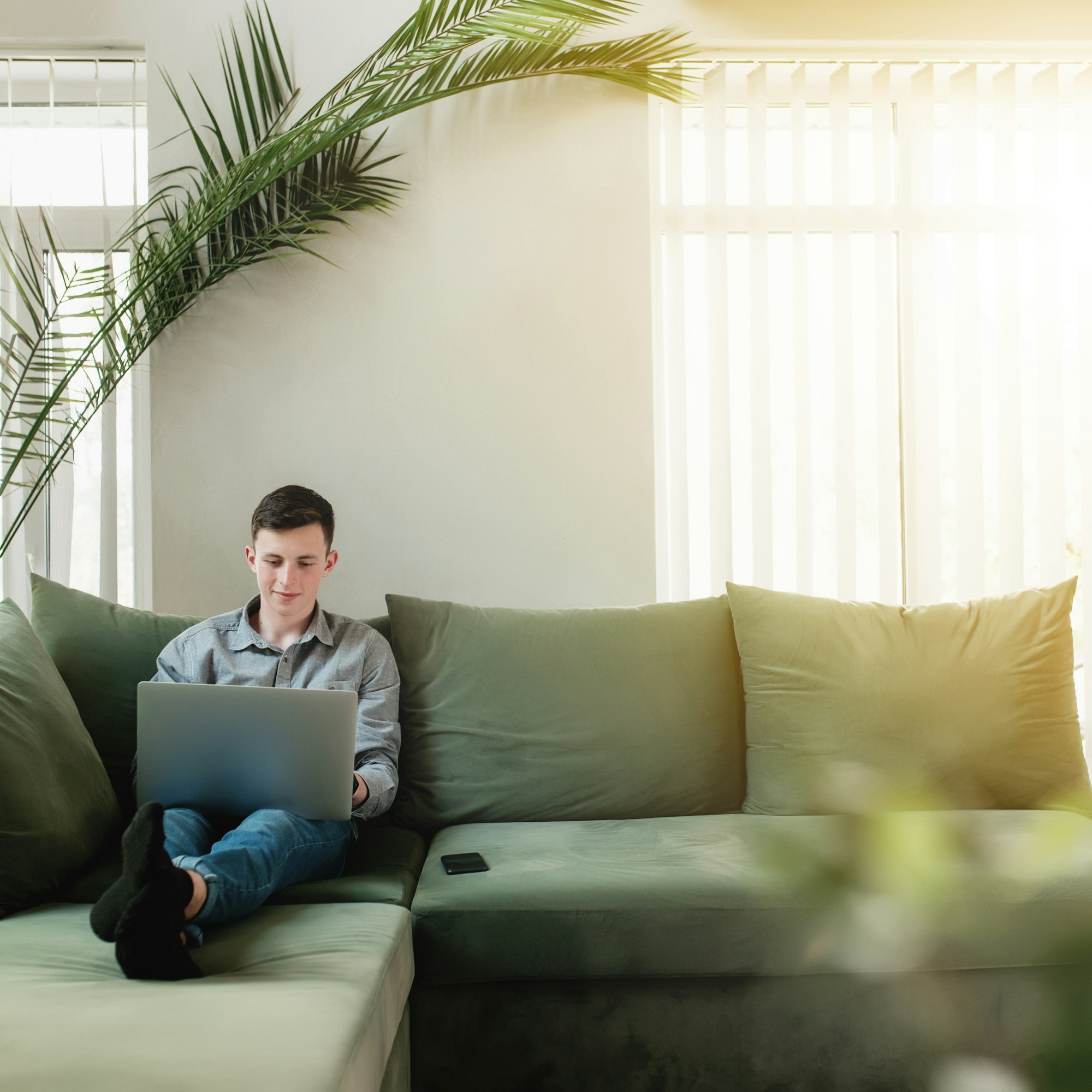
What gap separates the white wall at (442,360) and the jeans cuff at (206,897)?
1.23 meters

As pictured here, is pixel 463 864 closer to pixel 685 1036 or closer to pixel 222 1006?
pixel 685 1036

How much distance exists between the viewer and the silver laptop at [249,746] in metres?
1.41

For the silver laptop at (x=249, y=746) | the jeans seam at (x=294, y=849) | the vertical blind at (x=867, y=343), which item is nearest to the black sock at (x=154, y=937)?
the jeans seam at (x=294, y=849)

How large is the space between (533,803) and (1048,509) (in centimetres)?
177

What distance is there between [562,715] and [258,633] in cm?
66

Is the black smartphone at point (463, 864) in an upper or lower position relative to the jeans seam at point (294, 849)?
lower

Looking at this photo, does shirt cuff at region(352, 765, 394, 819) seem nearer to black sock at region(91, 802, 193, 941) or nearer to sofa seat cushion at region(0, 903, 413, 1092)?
sofa seat cushion at region(0, 903, 413, 1092)

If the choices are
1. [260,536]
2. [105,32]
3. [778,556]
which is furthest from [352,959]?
[105,32]

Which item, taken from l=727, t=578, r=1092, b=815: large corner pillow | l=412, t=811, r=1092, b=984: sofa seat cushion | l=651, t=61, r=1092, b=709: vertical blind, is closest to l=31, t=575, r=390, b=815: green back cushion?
l=412, t=811, r=1092, b=984: sofa seat cushion

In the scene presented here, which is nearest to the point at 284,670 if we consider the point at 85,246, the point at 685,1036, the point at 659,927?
the point at 659,927

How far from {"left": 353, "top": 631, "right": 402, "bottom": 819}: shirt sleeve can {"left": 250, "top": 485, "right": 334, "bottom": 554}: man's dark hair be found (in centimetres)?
28

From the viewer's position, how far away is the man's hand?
164cm

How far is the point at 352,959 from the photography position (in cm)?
119

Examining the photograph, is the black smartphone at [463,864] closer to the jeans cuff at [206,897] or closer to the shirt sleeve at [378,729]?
the shirt sleeve at [378,729]
